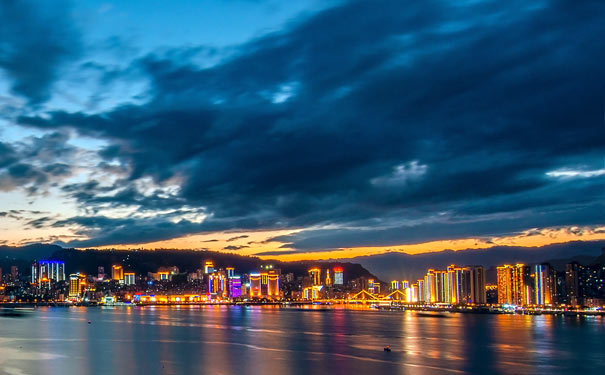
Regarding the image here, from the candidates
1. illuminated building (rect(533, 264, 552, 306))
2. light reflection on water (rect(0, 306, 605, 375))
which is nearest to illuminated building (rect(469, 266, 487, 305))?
illuminated building (rect(533, 264, 552, 306))

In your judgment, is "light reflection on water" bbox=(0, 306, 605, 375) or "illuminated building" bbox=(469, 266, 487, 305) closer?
"light reflection on water" bbox=(0, 306, 605, 375)

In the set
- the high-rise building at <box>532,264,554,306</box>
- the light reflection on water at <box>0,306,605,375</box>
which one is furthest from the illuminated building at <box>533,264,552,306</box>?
the light reflection on water at <box>0,306,605,375</box>

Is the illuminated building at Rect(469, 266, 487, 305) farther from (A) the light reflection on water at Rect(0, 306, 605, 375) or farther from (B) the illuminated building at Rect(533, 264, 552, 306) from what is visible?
(A) the light reflection on water at Rect(0, 306, 605, 375)

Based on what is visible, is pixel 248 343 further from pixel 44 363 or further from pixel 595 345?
pixel 595 345

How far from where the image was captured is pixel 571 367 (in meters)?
39.2

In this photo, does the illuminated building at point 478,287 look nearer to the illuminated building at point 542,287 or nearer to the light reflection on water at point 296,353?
the illuminated building at point 542,287

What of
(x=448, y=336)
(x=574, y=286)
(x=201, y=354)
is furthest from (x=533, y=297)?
(x=201, y=354)

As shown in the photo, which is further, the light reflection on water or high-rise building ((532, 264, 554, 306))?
high-rise building ((532, 264, 554, 306))

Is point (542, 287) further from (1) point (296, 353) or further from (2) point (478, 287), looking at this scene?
(1) point (296, 353)

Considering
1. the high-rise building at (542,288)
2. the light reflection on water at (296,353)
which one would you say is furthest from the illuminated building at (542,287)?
the light reflection on water at (296,353)

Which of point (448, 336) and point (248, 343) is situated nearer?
point (248, 343)

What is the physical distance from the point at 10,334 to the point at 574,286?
13290 cm

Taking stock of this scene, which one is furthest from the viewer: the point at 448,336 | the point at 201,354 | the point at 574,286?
the point at 574,286

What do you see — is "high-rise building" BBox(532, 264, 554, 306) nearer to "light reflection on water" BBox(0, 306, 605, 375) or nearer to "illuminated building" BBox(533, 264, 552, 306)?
"illuminated building" BBox(533, 264, 552, 306)
